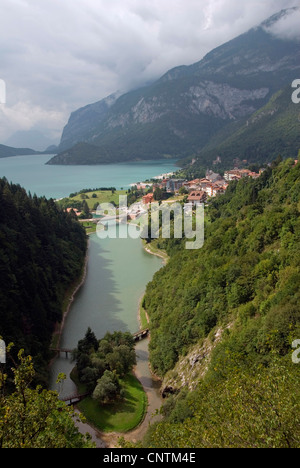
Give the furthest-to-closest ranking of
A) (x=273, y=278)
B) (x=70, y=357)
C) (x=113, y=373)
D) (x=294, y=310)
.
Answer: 1. (x=70, y=357)
2. (x=113, y=373)
3. (x=273, y=278)
4. (x=294, y=310)

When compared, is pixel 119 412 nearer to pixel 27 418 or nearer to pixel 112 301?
pixel 27 418

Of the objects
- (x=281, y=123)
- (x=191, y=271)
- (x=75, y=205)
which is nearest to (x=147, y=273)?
(x=191, y=271)

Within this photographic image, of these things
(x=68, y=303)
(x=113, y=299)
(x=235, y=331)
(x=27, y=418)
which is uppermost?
(x=27, y=418)

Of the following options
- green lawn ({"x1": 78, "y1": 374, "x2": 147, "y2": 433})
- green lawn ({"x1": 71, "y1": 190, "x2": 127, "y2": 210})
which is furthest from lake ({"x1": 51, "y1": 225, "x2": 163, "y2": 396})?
green lawn ({"x1": 71, "y1": 190, "x2": 127, "y2": 210})

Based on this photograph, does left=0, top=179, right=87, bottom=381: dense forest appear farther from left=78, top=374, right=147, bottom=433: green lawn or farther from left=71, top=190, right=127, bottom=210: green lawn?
left=71, top=190, right=127, bottom=210: green lawn

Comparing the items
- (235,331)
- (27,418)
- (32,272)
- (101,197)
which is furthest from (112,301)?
(101,197)

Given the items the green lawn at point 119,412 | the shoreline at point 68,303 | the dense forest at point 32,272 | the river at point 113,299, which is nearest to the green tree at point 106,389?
the green lawn at point 119,412
